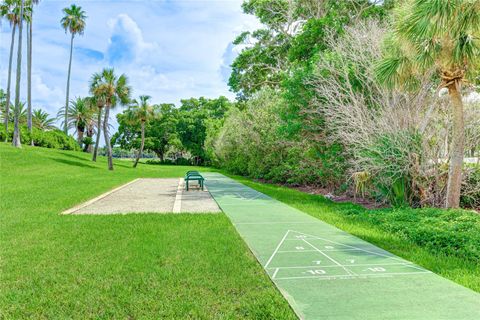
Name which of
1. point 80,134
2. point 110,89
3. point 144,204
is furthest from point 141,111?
point 144,204

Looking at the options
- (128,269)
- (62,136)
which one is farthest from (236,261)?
(62,136)

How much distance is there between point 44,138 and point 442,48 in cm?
4128

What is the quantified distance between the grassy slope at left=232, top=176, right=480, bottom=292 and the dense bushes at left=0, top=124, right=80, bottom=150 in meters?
36.9

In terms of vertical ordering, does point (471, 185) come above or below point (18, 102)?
below

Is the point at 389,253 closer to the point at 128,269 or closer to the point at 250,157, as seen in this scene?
the point at 128,269

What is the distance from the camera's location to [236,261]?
512cm

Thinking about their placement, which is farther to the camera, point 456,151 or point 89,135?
point 89,135

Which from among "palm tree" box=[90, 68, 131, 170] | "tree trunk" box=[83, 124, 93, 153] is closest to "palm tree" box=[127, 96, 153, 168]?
"palm tree" box=[90, 68, 131, 170]

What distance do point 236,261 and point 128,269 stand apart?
148 cm

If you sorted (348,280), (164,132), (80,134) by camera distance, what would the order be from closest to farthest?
(348,280)
(80,134)
(164,132)

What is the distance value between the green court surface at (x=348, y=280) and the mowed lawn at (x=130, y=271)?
0.31 metres

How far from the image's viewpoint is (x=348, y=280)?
14.8 ft

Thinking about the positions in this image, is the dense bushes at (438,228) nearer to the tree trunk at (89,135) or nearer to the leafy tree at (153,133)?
the tree trunk at (89,135)

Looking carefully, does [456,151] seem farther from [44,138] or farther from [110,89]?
[44,138]
